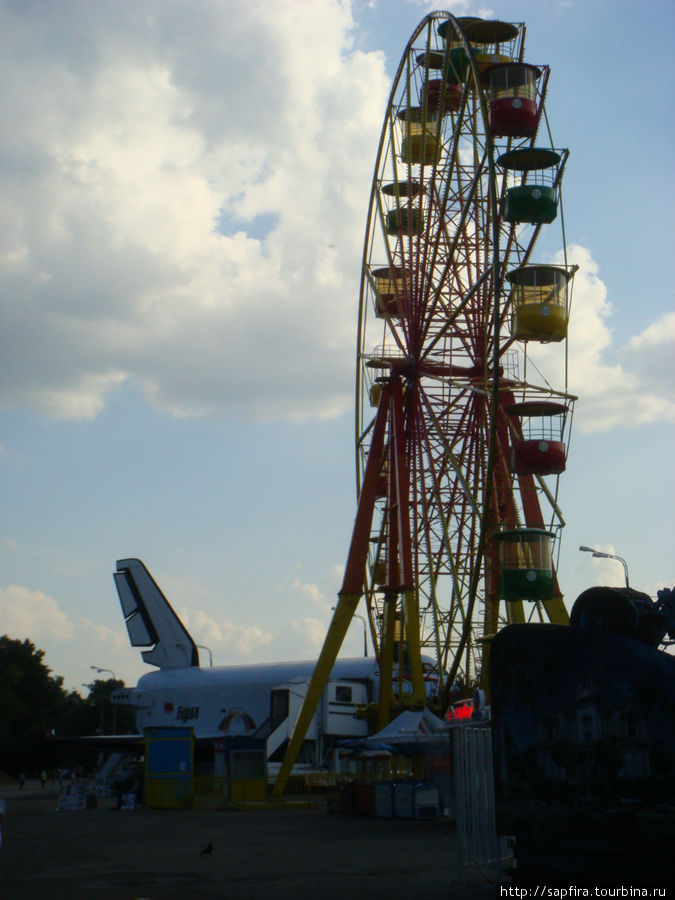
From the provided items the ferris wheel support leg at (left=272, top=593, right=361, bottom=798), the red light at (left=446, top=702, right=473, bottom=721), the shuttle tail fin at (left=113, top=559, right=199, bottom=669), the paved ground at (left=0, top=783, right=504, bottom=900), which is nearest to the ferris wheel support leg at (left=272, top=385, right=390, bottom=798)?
the ferris wheel support leg at (left=272, top=593, right=361, bottom=798)

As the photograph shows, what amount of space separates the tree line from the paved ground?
66.7 m

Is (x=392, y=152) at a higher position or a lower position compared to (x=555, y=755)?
higher

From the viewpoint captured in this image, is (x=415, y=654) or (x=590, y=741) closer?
(x=590, y=741)

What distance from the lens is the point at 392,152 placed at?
3309cm

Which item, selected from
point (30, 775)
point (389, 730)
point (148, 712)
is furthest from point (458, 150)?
point (30, 775)

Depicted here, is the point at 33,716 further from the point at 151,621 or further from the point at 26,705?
the point at 151,621

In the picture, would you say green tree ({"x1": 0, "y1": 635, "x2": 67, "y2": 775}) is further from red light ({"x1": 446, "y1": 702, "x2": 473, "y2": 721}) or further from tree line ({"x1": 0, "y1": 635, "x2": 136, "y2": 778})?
red light ({"x1": 446, "y1": 702, "x2": 473, "y2": 721})

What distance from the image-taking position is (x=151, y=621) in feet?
185

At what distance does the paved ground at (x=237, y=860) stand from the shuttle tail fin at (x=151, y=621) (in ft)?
90.1

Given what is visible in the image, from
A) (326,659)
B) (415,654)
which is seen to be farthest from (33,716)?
(415,654)

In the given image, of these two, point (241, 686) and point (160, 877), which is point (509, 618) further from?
point (241, 686)

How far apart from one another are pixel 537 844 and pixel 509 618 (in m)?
18.1

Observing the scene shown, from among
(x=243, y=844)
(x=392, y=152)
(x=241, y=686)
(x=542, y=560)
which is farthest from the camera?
(x=241, y=686)

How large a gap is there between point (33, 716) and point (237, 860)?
8660 centimetres
